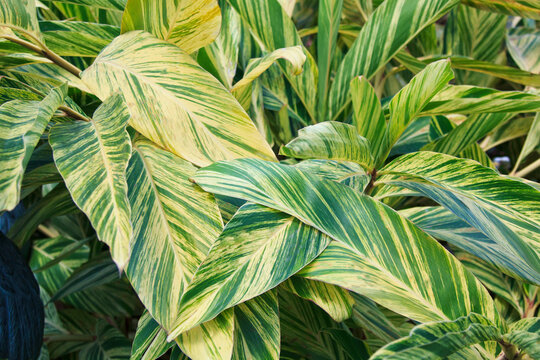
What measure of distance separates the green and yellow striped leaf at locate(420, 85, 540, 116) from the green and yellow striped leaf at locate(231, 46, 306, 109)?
17cm

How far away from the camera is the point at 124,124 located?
0.40 meters

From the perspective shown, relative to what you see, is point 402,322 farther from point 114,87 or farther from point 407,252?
point 114,87

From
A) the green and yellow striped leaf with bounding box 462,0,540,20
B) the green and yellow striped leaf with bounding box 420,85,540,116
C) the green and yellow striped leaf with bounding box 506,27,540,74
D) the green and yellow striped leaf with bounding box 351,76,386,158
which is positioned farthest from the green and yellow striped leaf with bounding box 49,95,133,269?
the green and yellow striped leaf with bounding box 506,27,540,74

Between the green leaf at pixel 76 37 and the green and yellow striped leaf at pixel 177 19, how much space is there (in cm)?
6

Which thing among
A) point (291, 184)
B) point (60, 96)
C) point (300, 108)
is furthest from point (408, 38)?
point (60, 96)

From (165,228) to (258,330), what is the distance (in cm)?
12

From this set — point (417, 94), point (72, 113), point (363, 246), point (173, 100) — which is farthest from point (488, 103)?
point (72, 113)

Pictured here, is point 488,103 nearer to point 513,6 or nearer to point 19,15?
point 513,6

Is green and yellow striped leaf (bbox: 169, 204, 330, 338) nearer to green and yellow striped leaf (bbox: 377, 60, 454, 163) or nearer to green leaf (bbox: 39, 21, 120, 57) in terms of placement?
green and yellow striped leaf (bbox: 377, 60, 454, 163)

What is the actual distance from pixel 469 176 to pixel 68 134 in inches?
14.9

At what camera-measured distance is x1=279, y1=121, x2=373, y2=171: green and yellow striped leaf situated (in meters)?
0.43

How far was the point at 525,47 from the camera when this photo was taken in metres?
0.89

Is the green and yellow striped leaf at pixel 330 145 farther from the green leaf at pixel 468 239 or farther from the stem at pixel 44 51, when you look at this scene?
the stem at pixel 44 51

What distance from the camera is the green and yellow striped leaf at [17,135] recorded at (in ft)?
1.07
